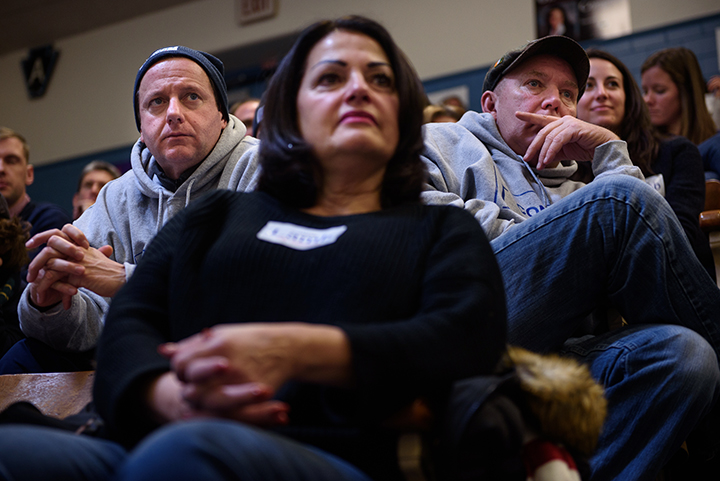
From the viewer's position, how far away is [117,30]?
6.05 m

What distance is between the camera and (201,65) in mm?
1848

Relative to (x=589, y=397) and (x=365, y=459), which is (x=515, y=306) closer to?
(x=589, y=397)

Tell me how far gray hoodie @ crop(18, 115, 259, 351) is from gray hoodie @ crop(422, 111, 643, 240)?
1.64 feet

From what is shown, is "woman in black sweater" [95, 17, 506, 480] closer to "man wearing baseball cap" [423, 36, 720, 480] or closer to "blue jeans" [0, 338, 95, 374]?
"man wearing baseball cap" [423, 36, 720, 480]

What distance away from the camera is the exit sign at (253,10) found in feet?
17.9

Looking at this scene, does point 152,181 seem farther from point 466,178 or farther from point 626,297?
point 626,297

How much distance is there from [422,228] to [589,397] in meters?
0.32

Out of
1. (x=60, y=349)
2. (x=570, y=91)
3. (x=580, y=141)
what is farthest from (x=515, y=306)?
(x=60, y=349)

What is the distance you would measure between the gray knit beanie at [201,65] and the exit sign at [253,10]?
3802 millimetres

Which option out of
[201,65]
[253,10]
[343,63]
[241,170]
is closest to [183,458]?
[343,63]

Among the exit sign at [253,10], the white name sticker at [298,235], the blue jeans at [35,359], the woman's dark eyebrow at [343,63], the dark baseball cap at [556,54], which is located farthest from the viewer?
the exit sign at [253,10]

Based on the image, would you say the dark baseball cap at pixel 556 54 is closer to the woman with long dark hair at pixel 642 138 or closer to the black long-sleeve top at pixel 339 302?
the woman with long dark hair at pixel 642 138

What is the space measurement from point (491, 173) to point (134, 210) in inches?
38.3

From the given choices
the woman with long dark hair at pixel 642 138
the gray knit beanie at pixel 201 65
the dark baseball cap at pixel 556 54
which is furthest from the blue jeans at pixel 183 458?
the woman with long dark hair at pixel 642 138
